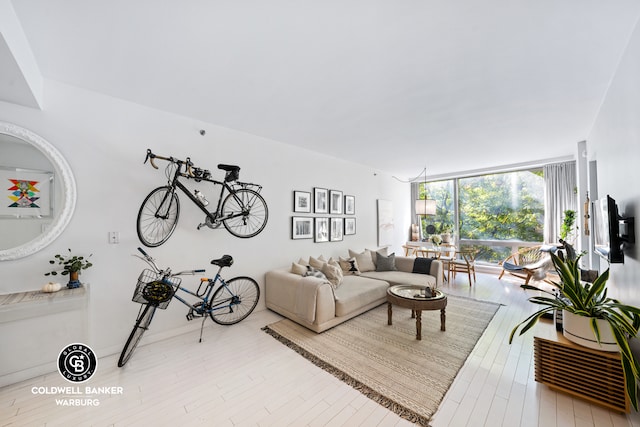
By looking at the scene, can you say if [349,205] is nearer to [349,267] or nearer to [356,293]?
[349,267]

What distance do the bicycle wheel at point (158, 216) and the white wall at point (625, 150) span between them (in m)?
4.29

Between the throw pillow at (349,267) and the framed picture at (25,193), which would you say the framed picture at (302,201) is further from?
the framed picture at (25,193)

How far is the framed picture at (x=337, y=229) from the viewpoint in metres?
5.16

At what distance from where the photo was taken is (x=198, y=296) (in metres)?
2.96

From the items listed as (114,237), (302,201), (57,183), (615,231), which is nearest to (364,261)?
(302,201)

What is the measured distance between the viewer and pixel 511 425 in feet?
5.72

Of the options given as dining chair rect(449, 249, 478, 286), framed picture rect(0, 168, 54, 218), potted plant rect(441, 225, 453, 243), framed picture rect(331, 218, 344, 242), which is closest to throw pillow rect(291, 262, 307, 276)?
framed picture rect(331, 218, 344, 242)

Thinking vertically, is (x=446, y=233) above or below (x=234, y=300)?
above

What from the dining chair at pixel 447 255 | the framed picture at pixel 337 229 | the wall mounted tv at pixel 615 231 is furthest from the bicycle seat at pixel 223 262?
the dining chair at pixel 447 255

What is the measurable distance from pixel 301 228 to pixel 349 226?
1447mm

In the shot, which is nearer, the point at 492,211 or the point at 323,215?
the point at 323,215

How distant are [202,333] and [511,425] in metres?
3.11

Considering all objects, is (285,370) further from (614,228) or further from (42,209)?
(614,228)

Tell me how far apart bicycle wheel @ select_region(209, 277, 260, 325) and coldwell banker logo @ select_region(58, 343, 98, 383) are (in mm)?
1129
